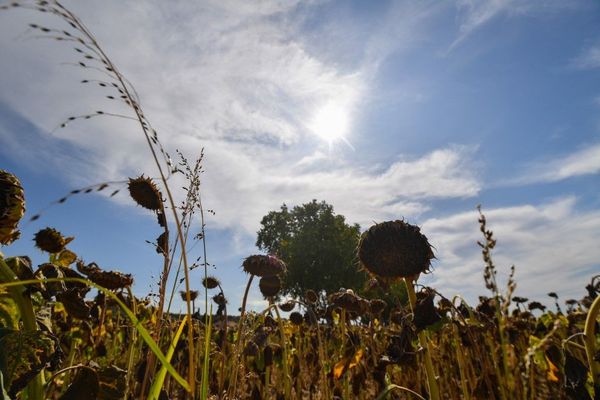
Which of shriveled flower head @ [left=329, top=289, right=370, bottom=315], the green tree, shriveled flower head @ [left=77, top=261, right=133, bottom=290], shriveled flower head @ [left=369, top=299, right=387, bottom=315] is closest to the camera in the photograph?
shriveled flower head @ [left=77, top=261, right=133, bottom=290]

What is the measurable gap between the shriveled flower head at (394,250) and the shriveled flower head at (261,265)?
1257 millimetres

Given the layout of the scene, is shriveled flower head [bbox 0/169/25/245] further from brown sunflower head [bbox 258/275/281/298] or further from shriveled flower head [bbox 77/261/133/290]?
brown sunflower head [bbox 258/275/281/298]

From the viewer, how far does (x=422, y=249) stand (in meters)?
2.26

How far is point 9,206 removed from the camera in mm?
1288

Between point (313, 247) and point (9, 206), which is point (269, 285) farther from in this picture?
point (313, 247)

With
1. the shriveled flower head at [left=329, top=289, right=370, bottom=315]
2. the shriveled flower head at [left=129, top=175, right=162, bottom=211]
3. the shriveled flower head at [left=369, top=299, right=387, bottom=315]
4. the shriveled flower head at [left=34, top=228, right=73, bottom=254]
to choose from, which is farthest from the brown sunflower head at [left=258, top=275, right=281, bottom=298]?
the shriveled flower head at [left=34, top=228, right=73, bottom=254]

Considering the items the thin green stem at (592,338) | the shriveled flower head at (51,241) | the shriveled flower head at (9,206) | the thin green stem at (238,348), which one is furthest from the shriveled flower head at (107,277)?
the thin green stem at (592,338)

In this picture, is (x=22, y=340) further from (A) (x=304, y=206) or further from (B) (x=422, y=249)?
(A) (x=304, y=206)

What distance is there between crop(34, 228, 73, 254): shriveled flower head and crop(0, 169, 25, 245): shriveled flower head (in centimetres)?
117

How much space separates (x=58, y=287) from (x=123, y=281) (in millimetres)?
979

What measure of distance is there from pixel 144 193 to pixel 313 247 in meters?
50.6

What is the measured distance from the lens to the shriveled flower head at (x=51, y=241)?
7.80ft

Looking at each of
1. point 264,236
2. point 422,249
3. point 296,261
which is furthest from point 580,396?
point 264,236

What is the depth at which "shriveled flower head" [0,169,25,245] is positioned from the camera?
1.28 metres
